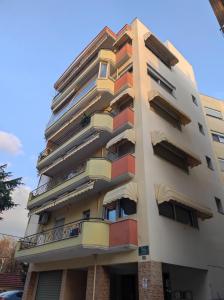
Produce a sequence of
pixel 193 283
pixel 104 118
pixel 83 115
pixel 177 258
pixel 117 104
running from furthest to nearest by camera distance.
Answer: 1. pixel 83 115
2. pixel 117 104
3. pixel 104 118
4. pixel 193 283
5. pixel 177 258

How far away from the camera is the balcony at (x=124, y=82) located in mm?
17844

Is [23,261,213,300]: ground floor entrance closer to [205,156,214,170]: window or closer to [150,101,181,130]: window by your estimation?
[205,156,214,170]: window

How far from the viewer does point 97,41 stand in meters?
24.1

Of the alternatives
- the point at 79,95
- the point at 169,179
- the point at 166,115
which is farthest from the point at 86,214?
the point at 79,95

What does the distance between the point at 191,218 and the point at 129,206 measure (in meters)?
4.52

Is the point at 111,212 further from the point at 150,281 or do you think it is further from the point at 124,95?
the point at 124,95

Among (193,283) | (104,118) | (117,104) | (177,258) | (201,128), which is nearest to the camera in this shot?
(177,258)

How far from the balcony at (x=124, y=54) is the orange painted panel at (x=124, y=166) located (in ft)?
32.2

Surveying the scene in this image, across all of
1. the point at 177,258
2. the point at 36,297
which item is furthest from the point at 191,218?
the point at 36,297

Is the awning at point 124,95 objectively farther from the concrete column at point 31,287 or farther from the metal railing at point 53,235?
the concrete column at point 31,287

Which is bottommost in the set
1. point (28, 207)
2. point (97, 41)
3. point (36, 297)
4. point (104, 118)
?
point (36, 297)

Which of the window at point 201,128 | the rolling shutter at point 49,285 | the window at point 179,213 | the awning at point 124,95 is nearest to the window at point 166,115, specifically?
the awning at point 124,95

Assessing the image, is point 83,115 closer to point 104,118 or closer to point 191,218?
point 104,118

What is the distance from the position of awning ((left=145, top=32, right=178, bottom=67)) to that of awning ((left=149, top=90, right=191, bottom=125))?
22.6 feet
